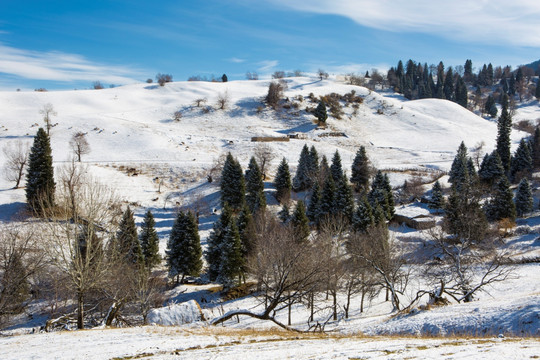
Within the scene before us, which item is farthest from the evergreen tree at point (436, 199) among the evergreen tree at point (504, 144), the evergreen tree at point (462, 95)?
the evergreen tree at point (462, 95)

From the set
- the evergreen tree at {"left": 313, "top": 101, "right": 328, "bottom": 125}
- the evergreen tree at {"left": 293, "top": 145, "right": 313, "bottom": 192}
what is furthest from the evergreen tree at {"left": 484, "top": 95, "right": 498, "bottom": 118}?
the evergreen tree at {"left": 293, "top": 145, "right": 313, "bottom": 192}

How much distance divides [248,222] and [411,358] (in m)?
29.3

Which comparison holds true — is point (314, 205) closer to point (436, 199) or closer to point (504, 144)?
point (436, 199)

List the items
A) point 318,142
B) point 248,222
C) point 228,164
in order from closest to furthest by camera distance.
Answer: point 248,222 < point 228,164 < point 318,142

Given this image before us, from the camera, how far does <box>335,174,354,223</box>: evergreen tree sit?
43.6 metres

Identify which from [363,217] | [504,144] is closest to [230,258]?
[363,217]

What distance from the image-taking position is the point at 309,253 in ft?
77.7

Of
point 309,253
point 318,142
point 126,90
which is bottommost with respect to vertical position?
point 309,253

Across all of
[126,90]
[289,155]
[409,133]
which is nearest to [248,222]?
[289,155]

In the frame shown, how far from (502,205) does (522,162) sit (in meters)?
23.0

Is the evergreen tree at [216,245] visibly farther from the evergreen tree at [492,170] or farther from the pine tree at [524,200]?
the evergreen tree at [492,170]

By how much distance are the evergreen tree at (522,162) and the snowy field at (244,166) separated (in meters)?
12.7

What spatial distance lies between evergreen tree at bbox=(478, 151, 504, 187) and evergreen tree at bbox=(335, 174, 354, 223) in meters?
29.4

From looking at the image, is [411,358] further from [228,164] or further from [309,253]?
[228,164]
